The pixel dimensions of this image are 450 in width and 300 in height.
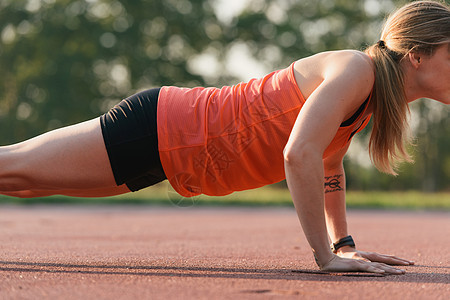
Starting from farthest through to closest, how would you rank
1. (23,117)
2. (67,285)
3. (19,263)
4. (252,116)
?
1. (23,117)
2. (19,263)
3. (252,116)
4. (67,285)

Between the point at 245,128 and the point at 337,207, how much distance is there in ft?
3.07

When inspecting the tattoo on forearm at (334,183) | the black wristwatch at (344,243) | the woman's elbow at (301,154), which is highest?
the woman's elbow at (301,154)

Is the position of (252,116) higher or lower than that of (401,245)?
higher

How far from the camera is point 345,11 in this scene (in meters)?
28.0

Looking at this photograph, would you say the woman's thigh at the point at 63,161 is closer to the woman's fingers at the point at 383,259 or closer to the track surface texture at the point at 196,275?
the track surface texture at the point at 196,275

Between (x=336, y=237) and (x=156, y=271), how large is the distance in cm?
109

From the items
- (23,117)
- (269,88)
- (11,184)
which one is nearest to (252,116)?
(269,88)

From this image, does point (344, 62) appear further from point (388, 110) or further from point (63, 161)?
point (63, 161)

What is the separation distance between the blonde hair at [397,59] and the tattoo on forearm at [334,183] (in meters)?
0.56

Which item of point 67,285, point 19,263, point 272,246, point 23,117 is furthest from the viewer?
point 23,117

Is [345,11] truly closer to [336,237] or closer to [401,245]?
[401,245]

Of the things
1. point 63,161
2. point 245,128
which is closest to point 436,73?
point 245,128

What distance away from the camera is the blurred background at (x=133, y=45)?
2623cm

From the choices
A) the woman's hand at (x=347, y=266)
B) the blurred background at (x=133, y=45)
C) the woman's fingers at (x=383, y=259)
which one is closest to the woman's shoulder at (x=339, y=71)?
the woman's hand at (x=347, y=266)
